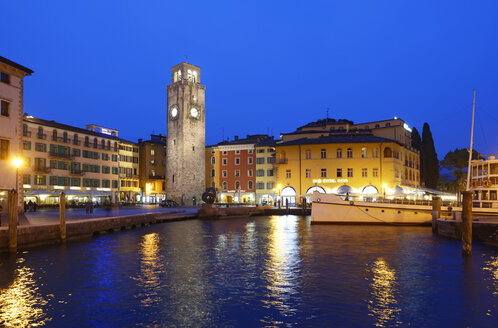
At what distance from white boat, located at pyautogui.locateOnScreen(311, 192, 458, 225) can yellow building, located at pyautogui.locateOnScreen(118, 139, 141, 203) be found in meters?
47.2

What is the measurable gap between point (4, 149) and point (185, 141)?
45.7 metres

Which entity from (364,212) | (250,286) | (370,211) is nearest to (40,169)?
(364,212)

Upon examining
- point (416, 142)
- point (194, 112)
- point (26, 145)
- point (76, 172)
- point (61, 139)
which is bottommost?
point (76, 172)

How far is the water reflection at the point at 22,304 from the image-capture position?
1065 cm

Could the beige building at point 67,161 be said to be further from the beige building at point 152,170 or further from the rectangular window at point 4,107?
the rectangular window at point 4,107

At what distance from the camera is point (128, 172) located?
79.4 meters

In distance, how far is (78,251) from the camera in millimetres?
21125

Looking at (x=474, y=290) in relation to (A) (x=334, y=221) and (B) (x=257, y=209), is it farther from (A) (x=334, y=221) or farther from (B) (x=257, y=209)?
(B) (x=257, y=209)

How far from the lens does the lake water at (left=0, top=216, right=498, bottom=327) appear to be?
432 inches

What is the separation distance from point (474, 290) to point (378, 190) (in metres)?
47.5

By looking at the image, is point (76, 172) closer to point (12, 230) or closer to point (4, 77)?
point (4, 77)

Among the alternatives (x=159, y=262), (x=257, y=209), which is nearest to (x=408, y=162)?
(x=257, y=209)

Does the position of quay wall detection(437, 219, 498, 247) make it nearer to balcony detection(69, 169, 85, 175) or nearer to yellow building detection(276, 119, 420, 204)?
yellow building detection(276, 119, 420, 204)

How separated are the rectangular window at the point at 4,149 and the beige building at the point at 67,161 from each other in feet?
70.3
